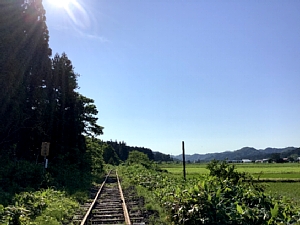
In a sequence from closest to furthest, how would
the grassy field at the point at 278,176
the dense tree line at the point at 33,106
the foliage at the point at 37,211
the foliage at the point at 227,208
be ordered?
the foliage at the point at 227,208, the foliage at the point at 37,211, the dense tree line at the point at 33,106, the grassy field at the point at 278,176

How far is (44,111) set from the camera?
21.5 m

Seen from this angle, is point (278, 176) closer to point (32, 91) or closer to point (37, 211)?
point (32, 91)

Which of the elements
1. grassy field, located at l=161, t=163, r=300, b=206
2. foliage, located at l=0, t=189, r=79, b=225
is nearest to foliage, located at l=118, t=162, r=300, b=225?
grassy field, located at l=161, t=163, r=300, b=206

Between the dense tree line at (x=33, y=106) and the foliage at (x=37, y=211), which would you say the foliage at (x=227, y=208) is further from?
the dense tree line at (x=33, y=106)

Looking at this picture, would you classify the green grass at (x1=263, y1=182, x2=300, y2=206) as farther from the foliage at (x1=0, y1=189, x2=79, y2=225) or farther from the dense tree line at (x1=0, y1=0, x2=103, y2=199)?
the dense tree line at (x1=0, y1=0, x2=103, y2=199)

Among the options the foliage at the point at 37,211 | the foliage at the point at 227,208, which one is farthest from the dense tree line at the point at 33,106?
the foliage at the point at 227,208

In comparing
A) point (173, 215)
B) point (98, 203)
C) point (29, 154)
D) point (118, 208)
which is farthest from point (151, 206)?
point (29, 154)

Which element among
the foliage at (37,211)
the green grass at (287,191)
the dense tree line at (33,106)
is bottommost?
the green grass at (287,191)

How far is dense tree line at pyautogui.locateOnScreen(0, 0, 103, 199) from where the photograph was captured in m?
16.0

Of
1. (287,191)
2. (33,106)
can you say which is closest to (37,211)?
(33,106)

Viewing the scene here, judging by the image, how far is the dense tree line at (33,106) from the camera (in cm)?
1605

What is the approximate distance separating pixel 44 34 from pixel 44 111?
19.6 ft

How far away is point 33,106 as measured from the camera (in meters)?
21.0

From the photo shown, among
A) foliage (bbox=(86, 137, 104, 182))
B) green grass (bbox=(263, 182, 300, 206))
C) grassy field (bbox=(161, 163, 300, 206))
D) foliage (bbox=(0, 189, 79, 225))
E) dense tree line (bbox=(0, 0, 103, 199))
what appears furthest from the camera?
foliage (bbox=(86, 137, 104, 182))
